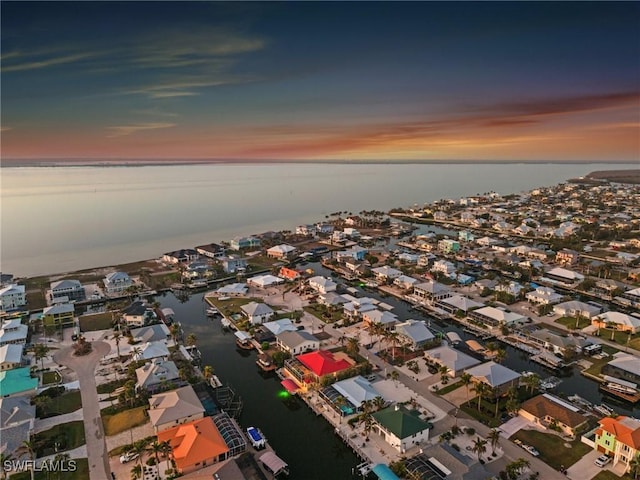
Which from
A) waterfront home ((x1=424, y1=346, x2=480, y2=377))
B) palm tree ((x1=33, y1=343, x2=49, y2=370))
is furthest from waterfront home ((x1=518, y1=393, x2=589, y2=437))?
palm tree ((x1=33, y1=343, x2=49, y2=370))

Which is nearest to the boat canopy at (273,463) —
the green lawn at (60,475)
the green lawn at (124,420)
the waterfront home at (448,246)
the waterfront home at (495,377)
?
the green lawn at (124,420)

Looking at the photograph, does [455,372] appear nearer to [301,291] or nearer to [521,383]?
[521,383]

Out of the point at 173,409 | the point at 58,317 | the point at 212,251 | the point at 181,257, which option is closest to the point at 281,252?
the point at 212,251

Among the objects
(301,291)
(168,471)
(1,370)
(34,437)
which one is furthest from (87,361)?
(301,291)

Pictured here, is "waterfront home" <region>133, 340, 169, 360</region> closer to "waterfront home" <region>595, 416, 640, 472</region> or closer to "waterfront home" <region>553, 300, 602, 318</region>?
"waterfront home" <region>595, 416, 640, 472</region>

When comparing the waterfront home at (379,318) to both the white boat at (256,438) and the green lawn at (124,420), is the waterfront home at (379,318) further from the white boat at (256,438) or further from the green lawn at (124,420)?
the green lawn at (124,420)

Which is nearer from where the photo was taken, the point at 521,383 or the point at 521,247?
the point at 521,383
